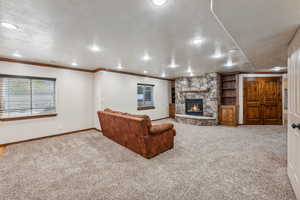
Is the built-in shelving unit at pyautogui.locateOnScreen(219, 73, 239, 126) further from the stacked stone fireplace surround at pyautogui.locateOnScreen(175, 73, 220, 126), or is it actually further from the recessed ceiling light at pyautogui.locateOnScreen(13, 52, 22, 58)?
the recessed ceiling light at pyautogui.locateOnScreen(13, 52, 22, 58)

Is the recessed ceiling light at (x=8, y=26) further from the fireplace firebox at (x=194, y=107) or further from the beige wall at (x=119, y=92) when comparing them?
the fireplace firebox at (x=194, y=107)

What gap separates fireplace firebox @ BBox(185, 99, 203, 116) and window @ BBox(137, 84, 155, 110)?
190 centimetres

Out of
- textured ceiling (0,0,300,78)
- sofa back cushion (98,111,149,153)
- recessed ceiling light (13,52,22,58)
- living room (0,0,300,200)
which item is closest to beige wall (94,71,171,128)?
living room (0,0,300,200)

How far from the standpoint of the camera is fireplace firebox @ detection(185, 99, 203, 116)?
6850 mm

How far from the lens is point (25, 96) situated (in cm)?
400

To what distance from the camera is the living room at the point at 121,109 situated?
168cm

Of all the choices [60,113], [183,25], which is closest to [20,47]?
[60,113]

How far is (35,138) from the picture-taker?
4.12 metres

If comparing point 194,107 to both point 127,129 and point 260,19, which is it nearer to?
point 127,129

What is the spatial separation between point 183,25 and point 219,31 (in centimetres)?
66

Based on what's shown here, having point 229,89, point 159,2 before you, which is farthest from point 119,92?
point 229,89

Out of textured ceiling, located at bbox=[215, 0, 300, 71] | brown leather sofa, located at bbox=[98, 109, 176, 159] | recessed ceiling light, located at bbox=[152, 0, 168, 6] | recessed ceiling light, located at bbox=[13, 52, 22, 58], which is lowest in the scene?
brown leather sofa, located at bbox=[98, 109, 176, 159]

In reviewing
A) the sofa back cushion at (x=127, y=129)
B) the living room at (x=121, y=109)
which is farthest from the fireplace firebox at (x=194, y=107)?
the sofa back cushion at (x=127, y=129)

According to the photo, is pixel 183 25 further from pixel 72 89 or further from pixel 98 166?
pixel 72 89
